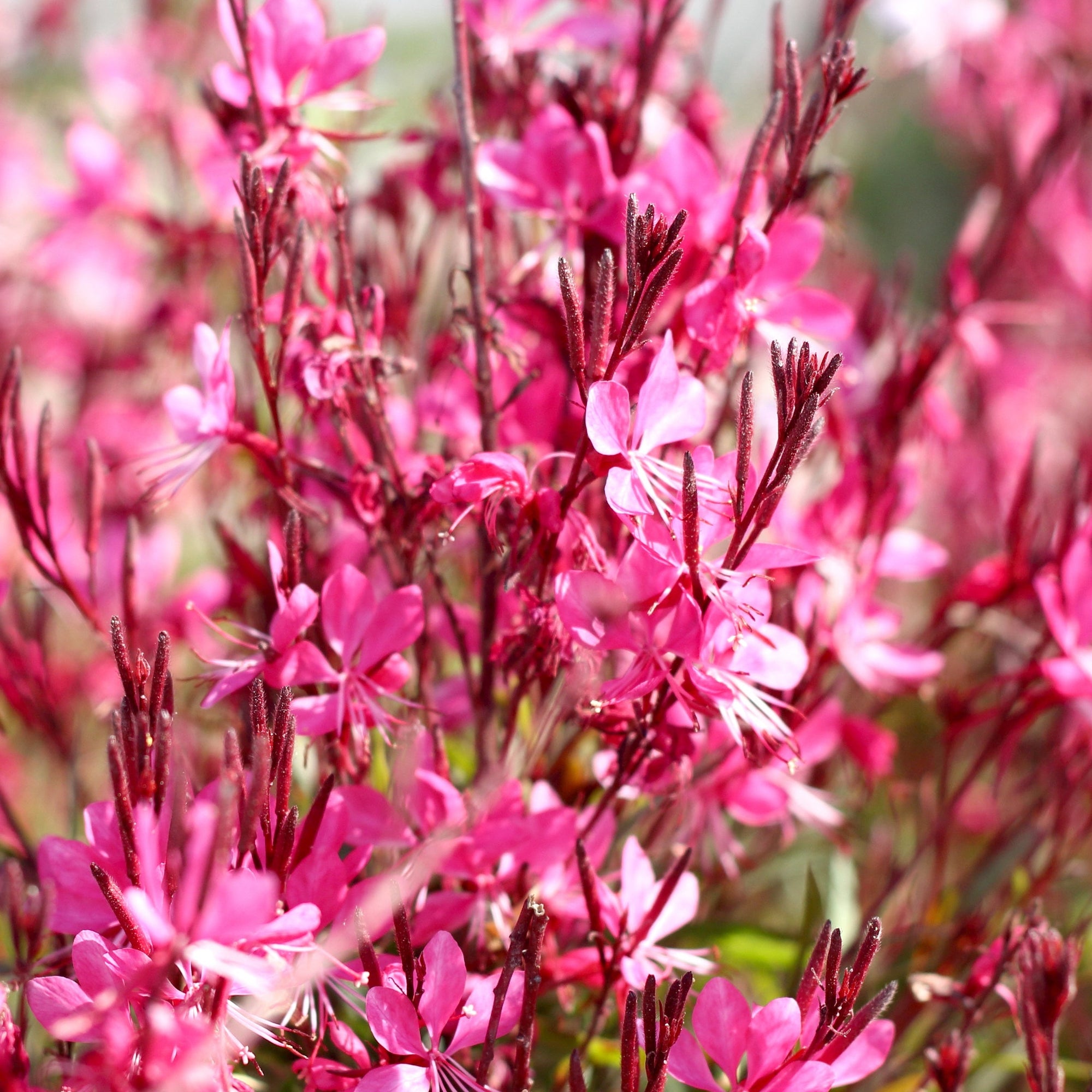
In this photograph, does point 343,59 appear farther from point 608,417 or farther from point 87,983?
point 87,983

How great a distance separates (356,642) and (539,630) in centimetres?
11

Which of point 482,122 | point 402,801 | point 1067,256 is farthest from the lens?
point 1067,256

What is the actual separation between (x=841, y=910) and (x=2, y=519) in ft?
3.56

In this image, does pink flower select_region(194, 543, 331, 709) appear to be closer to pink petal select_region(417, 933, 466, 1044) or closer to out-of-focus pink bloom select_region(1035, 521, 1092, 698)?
pink petal select_region(417, 933, 466, 1044)

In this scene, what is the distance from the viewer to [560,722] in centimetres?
65

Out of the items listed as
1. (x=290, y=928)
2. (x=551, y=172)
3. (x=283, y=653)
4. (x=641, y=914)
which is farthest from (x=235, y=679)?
(x=551, y=172)

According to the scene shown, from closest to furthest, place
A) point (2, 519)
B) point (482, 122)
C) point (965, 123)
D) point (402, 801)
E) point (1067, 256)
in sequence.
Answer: point (402, 801) → point (482, 122) → point (2, 519) → point (1067, 256) → point (965, 123)

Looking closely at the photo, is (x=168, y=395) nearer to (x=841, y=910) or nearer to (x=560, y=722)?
(x=560, y=722)

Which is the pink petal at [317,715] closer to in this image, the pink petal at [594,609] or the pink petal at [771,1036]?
the pink petal at [594,609]

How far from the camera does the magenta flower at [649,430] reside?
0.51 m

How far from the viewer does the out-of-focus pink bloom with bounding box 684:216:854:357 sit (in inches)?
23.8

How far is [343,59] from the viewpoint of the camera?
68cm

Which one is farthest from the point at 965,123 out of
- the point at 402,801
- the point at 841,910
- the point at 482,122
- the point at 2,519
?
the point at 402,801

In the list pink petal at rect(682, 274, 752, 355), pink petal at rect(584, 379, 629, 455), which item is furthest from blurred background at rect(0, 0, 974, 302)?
pink petal at rect(584, 379, 629, 455)
